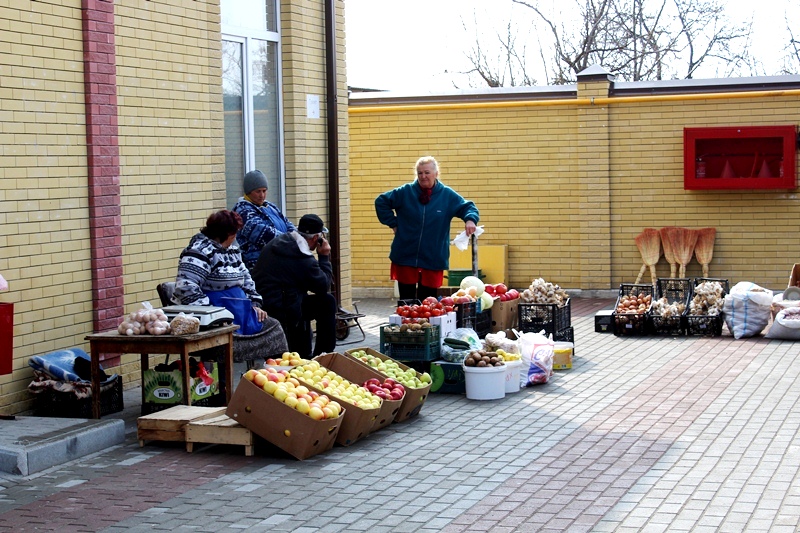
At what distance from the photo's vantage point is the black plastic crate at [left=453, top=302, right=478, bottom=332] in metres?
11.4

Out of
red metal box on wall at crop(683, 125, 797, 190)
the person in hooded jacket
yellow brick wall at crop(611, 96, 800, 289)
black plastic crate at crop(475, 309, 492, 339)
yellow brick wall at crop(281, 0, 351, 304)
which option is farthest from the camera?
yellow brick wall at crop(611, 96, 800, 289)

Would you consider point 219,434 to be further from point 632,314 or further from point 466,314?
point 632,314

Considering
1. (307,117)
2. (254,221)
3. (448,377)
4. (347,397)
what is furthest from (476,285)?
(347,397)

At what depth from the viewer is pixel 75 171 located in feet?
31.3

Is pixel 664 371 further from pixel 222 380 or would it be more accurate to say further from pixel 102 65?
pixel 102 65

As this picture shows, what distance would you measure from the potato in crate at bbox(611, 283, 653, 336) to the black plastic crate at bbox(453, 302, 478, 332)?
2573mm

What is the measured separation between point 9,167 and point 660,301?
7875mm

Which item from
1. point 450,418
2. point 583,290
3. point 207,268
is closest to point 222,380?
point 207,268

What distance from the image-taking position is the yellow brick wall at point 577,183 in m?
16.6

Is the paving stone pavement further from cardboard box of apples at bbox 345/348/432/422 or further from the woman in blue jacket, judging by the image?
the woman in blue jacket

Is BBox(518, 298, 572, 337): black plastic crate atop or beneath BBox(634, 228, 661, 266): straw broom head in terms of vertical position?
beneath

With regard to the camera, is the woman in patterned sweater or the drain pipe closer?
the woman in patterned sweater

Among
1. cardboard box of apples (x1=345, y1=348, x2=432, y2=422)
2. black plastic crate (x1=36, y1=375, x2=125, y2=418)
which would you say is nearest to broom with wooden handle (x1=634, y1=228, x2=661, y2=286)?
cardboard box of apples (x1=345, y1=348, x2=432, y2=422)

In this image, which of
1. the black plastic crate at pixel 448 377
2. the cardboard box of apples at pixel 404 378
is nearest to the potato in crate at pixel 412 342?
the black plastic crate at pixel 448 377
